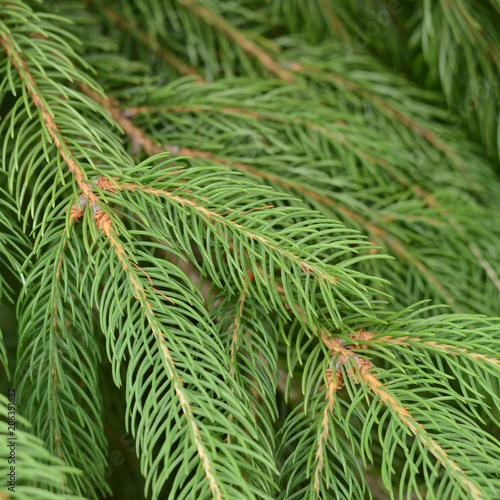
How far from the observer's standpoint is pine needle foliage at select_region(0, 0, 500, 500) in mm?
344

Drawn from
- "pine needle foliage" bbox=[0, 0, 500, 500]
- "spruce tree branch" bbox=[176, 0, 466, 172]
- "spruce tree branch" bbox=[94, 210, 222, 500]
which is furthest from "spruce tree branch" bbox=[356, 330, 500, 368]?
"spruce tree branch" bbox=[176, 0, 466, 172]

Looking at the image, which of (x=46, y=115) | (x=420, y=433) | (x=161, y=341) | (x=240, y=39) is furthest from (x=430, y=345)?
(x=240, y=39)

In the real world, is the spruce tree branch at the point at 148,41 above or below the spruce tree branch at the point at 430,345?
above

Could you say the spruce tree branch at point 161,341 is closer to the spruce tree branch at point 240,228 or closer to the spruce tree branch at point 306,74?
the spruce tree branch at point 240,228

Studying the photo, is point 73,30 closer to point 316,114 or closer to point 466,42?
point 316,114

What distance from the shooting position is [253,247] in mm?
360

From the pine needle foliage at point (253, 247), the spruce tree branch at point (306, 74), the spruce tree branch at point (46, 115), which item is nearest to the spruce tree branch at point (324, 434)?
the pine needle foliage at point (253, 247)

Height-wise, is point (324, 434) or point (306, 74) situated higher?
point (306, 74)

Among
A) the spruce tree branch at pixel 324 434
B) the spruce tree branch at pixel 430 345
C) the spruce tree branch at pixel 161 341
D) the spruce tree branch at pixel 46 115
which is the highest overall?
the spruce tree branch at pixel 46 115

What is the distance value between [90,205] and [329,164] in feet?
0.89

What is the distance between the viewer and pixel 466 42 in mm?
614

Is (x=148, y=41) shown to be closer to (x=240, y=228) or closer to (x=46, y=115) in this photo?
(x=46, y=115)

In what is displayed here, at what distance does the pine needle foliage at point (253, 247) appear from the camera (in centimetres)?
34

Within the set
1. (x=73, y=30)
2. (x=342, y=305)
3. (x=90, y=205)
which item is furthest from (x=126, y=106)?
(x=342, y=305)
